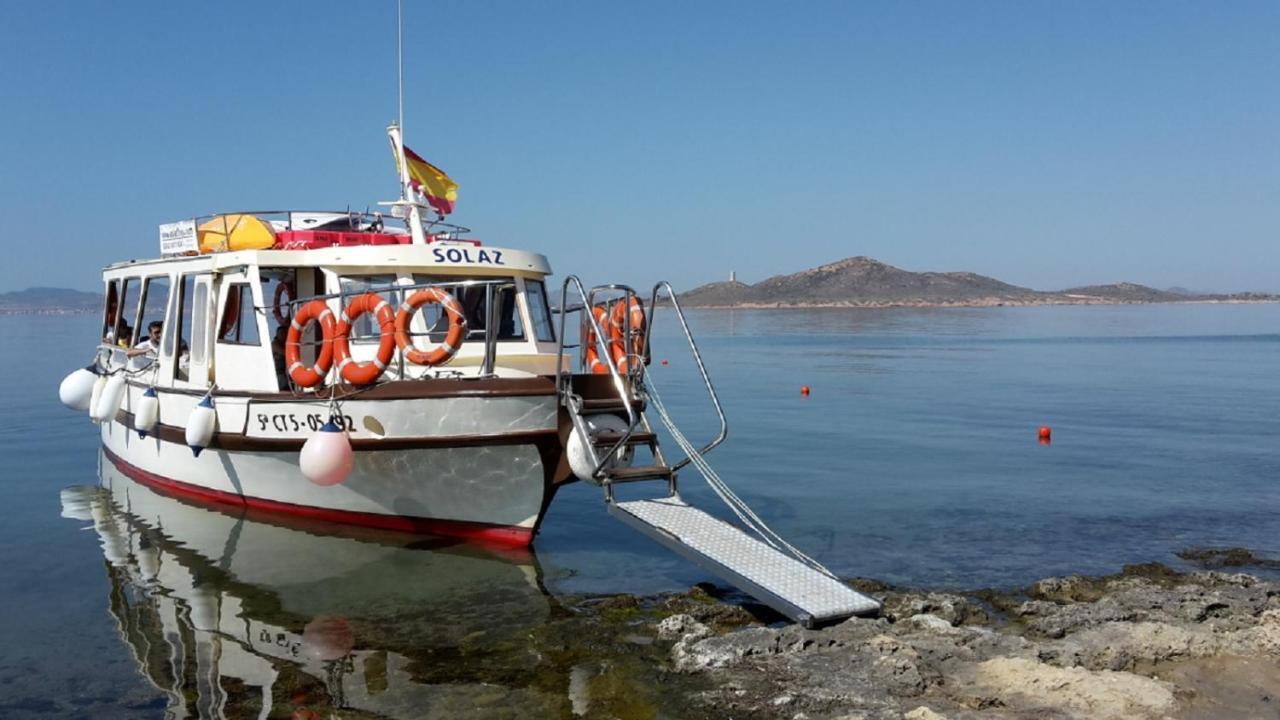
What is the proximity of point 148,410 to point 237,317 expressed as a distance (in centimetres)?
205

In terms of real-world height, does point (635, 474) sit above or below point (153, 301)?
below

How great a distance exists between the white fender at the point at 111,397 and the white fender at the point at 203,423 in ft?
11.6

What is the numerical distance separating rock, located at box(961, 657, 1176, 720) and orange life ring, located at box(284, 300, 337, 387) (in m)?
6.50

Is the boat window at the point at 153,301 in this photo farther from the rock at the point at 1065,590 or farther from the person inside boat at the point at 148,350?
the rock at the point at 1065,590

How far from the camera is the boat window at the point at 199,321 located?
1171cm

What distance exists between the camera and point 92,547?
11125mm

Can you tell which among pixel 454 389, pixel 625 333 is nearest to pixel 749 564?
pixel 625 333

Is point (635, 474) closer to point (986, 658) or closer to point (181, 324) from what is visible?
point (986, 658)

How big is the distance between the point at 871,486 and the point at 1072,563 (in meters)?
4.20

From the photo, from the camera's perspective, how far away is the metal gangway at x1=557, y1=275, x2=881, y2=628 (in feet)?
24.2

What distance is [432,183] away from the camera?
12.9 m

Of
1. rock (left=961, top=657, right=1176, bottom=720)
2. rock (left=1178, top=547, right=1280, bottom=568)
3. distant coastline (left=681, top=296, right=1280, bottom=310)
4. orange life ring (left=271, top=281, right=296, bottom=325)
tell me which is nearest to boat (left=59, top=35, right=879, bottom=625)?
orange life ring (left=271, top=281, right=296, bottom=325)

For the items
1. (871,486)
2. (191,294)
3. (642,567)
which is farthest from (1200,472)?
(191,294)

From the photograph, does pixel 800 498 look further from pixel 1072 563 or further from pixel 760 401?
pixel 760 401
